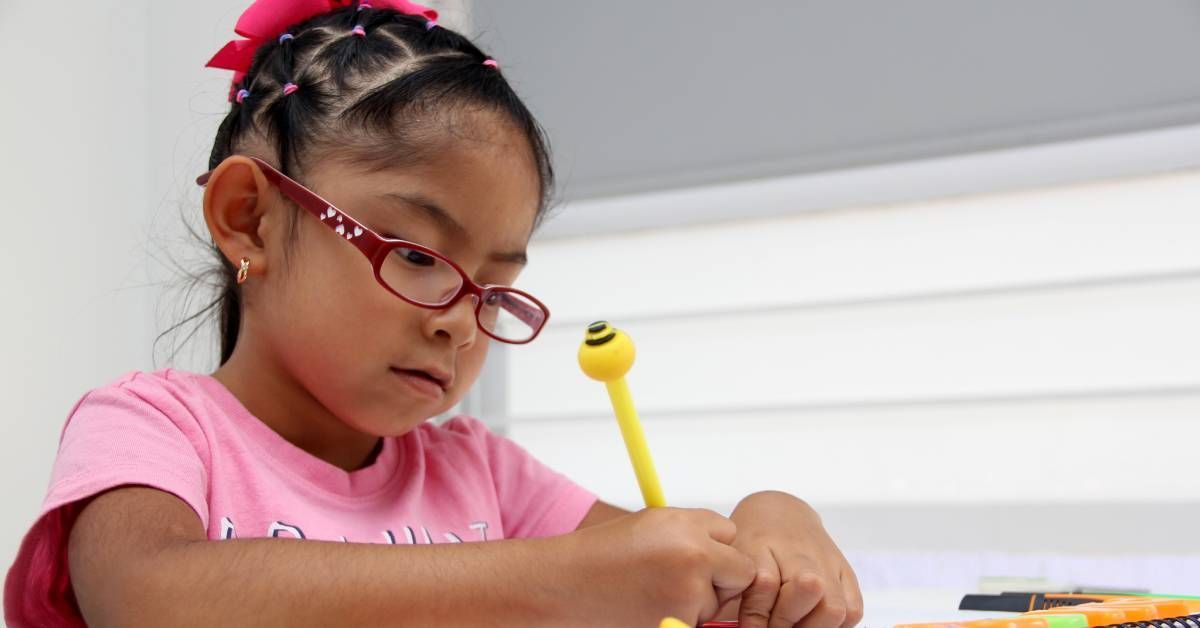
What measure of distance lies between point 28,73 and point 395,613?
28.0 inches

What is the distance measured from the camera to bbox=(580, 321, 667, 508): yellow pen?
0.57 metres

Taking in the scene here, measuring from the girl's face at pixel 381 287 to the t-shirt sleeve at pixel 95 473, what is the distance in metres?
0.10

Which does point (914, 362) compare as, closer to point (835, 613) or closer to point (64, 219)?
point (835, 613)

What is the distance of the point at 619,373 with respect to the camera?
22.8 inches

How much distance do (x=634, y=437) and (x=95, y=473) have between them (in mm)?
288

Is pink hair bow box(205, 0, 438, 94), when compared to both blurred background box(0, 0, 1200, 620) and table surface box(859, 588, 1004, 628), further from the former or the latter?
table surface box(859, 588, 1004, 628)

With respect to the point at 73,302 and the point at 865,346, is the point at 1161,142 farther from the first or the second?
the point at 73,302

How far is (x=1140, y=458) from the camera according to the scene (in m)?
1.03

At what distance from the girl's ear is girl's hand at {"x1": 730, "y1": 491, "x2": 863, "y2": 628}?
0.37 m

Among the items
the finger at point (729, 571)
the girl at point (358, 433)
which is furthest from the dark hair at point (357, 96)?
the finger at point (729, 571)

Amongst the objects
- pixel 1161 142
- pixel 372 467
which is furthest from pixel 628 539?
pixel 1161 142

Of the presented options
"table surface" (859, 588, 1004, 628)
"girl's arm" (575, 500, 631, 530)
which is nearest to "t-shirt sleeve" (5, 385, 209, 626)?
"girl's arm" (575, 500, 631, 530)

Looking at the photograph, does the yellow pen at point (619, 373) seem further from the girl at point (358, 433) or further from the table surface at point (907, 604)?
the table surface at point (907, 604)

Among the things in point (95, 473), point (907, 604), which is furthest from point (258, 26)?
point (907, 604)
